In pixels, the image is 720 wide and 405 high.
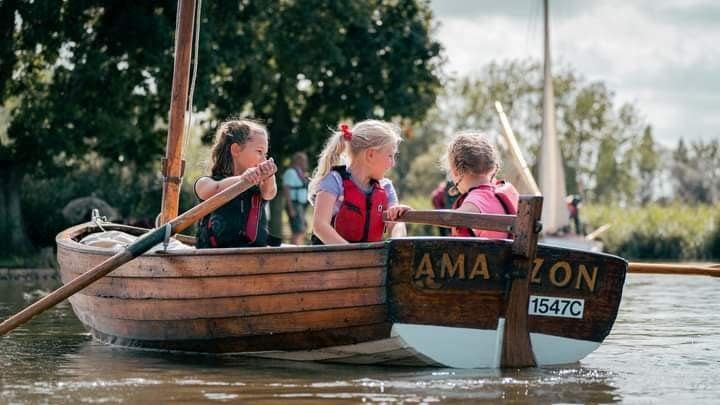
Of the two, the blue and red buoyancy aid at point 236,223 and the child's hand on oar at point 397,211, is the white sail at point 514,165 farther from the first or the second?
the child's hand on oar at point 397,211

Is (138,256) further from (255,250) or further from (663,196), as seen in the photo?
(663,196)

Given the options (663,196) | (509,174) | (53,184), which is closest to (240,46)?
(53,184)

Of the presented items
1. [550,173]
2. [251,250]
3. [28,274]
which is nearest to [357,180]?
[251,250]

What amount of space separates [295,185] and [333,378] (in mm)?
12627

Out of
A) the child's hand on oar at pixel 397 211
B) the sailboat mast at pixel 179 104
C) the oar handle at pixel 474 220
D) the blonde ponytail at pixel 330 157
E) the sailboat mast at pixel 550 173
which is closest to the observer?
the oar handle at pixel 474 220

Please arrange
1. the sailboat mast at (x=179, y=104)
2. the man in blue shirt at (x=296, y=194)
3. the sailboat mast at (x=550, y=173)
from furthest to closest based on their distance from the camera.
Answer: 1. the sailboat mast at (x=550, y=173)
2. the man in blue shirt at (x=296, y=194)
3. the sailboat mast at (x=179, y=104)

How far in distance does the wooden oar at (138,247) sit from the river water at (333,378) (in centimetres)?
35

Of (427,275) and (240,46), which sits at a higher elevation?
(240,46)

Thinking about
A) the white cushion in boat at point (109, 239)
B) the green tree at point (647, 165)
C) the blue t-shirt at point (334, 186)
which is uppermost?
the green tree at point (647, 165)

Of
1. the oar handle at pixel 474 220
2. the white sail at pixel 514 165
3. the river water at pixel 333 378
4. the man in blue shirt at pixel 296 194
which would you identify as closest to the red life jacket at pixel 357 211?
the oar handle at pixel 474 220

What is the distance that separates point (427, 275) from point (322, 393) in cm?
100

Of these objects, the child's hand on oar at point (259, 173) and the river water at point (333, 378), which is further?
the child's hand on oar at point (259, 173)

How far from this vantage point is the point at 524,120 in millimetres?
62438

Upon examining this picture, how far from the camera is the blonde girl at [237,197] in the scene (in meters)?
8.43
